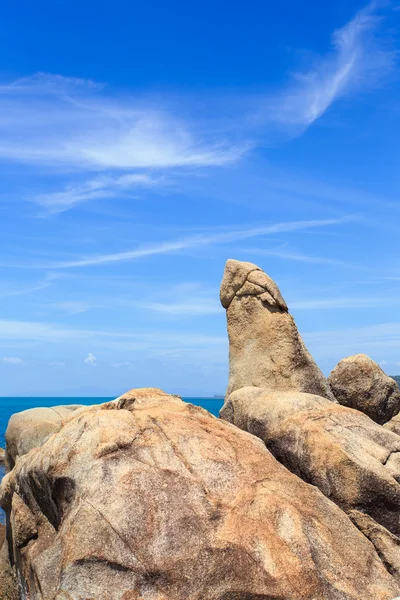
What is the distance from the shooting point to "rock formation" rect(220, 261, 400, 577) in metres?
13.9

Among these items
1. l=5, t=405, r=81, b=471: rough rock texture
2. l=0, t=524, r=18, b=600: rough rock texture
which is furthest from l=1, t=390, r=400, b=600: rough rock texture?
l=5, t=405, r=81, b=471: rough rock texture

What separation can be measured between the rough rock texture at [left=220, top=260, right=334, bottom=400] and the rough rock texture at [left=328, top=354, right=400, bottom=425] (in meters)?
5.49

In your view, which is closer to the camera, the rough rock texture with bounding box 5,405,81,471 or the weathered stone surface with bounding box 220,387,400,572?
the weathered stone surface with bounding box 220,387,400,572

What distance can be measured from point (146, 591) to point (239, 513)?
214 centimetres

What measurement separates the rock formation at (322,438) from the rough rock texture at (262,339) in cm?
4

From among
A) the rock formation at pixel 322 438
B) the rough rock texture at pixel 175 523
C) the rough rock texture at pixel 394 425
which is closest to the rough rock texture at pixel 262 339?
the rock formation at pixel 322 438

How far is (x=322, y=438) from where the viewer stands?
1477cm

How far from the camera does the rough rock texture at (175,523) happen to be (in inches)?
413

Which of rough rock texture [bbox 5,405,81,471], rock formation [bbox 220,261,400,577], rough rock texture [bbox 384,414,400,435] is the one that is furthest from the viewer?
rough rock texture [bbox 384,414,400,435]

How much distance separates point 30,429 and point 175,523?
13.5 m

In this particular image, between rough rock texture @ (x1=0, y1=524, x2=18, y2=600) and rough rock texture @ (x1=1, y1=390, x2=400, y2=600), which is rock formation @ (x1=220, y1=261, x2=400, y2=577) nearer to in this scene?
rough rock texture @ (x1=1, y1=390, x2=400, y2=600)

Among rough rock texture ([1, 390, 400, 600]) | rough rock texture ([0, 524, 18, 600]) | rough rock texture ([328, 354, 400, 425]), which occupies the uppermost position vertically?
rough rock texture ([328, 354, 400, 425])

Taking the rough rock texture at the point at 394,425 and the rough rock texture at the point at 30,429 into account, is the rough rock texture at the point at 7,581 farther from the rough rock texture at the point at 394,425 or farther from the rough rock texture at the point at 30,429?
the rough rock texture at the point at 394,425

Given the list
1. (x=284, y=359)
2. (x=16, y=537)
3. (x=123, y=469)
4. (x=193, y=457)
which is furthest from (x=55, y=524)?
(x=284, y=359)
